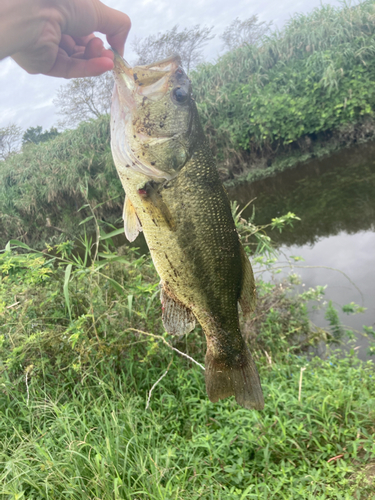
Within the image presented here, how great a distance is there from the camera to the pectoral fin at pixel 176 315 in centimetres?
140

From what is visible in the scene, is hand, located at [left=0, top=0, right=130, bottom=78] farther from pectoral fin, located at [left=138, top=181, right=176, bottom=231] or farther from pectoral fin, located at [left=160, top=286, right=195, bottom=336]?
pectoral fin, located at [left=160, top=286, right=195, bottom=336]

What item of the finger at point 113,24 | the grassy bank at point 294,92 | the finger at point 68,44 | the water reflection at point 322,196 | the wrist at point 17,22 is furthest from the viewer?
the grassy bank at point 294,92

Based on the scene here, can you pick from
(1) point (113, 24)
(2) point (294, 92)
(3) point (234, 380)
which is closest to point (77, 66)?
(1) point (113, 24)

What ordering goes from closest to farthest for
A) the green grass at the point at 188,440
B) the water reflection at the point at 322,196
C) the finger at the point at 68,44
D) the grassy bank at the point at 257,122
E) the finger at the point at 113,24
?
the finger at the point at 113,24
the finger at the point at 68,44
the green grass at the point at 188,440
the water reflection at the point at 322,196
the grassy bank at the point at 257,122

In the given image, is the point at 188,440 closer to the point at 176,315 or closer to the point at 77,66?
the point at 176,315

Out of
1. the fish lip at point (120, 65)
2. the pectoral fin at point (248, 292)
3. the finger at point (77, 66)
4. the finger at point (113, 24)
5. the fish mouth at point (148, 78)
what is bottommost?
the pectoral fin at point (248, 292)

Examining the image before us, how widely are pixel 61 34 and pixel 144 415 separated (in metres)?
2.68

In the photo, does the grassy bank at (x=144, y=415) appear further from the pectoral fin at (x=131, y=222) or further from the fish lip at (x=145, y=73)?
the fish lip at (x=145, y=73)

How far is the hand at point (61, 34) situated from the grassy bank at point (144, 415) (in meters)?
1.44

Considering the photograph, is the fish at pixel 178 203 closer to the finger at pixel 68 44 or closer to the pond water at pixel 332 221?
the finger at pixel 68 44

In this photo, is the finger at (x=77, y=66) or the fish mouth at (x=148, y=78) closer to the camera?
the finger at (x=77, y=66)

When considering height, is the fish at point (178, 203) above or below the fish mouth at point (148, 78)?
below

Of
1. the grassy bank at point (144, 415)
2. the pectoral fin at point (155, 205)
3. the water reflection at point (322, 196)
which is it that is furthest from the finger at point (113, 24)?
the water reflection at point (322, 196)

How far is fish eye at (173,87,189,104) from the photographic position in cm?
140
